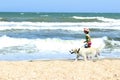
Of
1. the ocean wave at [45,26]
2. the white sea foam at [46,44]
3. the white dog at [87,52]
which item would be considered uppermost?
the white dog at [87,52]

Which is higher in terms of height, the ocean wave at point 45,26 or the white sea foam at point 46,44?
the white sea foam at point 46,44

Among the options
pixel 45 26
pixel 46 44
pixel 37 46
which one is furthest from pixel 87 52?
pixel 45 26

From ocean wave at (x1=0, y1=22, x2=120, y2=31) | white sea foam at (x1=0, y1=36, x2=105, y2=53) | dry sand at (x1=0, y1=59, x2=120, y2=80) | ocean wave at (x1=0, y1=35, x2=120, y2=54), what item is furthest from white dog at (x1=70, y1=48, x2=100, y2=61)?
ocean wave at (x1=0, y1=22, x2=120, y2=31)

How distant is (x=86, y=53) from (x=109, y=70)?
6.21 ft

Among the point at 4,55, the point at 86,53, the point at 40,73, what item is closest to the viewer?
the point at 40,73

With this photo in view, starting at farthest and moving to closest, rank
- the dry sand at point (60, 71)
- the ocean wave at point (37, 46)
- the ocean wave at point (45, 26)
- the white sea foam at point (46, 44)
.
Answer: the ocean wave at point (45, 26)
the white sea foam at point (46, 44)
the ocean wave at point (37, 46)
the dry sand at point (60, 71)

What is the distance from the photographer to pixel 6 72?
28.9 feet

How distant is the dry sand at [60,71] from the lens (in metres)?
8.30

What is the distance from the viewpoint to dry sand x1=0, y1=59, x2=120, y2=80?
8305mm

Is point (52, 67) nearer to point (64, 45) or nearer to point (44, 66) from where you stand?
point (44, 66)

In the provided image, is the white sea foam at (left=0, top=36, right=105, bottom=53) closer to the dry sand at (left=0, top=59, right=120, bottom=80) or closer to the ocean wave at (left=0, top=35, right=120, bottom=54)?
the ocean wave at (left=0, top=35, right=120, bottom=54)

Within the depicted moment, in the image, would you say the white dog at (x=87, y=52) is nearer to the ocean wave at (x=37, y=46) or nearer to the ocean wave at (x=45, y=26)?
the ocean wave at (x=37, y=46)

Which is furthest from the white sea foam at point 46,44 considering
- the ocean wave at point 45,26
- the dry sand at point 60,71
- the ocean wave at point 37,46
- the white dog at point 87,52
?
the ocean wave at point 45,26

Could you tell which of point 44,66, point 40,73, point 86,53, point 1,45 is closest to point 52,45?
point 1,45
